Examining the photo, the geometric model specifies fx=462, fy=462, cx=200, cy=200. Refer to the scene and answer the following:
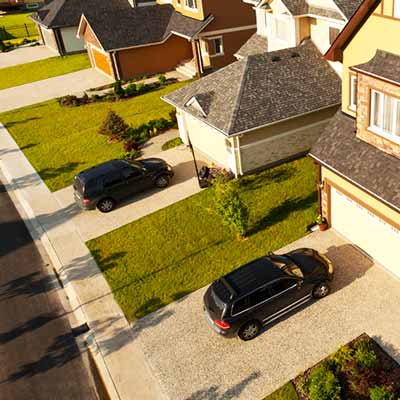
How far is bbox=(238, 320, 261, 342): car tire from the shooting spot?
47.9 ft

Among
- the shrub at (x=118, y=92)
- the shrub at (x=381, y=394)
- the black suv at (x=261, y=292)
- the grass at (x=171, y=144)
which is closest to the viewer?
the shrub at (x=381, y=394)

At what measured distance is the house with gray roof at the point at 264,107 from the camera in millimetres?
22531

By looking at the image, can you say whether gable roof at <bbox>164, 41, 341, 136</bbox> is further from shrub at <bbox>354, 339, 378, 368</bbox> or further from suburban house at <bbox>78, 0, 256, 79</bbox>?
suburban house at <bbox>78, 0, 256, 79</bbox>

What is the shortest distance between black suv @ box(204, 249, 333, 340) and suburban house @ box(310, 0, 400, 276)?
239cm

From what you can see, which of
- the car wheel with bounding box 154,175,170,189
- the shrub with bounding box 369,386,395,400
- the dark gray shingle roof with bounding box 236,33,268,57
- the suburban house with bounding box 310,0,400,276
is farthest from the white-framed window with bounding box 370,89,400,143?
the dark gray shingle roof with bounding box 236,33,268,57

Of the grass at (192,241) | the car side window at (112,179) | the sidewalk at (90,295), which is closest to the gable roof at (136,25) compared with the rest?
the sidewalk at (90,295)

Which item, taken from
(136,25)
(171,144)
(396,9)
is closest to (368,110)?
(396,9)

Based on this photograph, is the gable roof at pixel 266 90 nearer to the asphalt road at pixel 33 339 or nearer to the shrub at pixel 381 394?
the asphalt road at pixel 33 339

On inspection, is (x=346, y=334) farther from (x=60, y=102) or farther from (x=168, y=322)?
(x=60, y=102)

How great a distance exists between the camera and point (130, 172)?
22.9 m

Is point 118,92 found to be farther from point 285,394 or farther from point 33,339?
point 285,394

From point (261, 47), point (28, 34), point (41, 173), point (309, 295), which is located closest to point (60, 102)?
point (41, 173)

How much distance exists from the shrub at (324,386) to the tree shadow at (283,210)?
756 cm

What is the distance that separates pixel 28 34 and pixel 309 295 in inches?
2428
